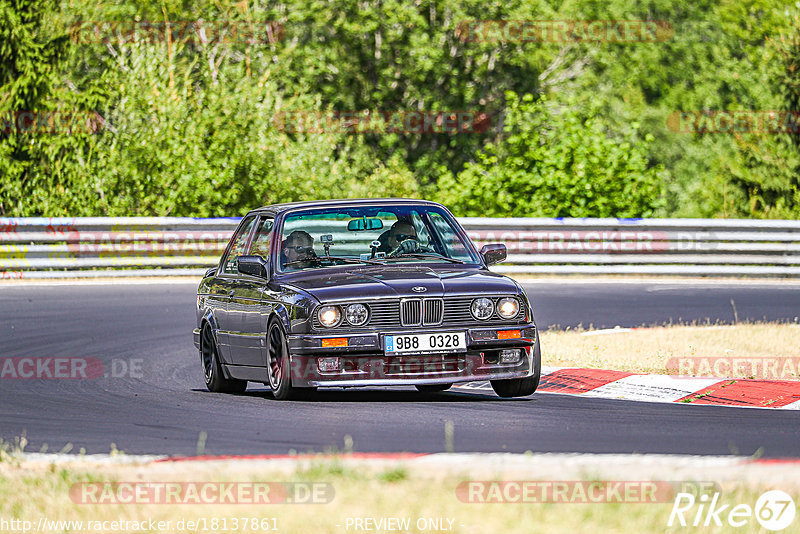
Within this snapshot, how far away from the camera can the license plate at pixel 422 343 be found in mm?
9945

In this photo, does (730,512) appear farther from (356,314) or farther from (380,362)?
(356,314)

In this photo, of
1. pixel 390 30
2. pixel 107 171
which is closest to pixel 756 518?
pixel 107 171

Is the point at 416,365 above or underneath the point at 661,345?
above

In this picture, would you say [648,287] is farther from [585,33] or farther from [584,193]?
[585,33]

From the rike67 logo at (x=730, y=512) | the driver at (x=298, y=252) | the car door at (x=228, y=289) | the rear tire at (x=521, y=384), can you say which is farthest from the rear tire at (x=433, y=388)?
the rike67 logo at (x=730, y=512)

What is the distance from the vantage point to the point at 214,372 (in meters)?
11.8

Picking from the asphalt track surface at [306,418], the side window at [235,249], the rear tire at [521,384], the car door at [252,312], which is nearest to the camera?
the asphalt track surface at [306,418]

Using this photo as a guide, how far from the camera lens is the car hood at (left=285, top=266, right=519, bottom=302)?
33.0 feet

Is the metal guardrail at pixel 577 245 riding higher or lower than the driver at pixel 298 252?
lower

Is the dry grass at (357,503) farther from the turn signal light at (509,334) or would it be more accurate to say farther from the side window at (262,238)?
the side window at (262,238)

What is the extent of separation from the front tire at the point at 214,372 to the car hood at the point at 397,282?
1399mm

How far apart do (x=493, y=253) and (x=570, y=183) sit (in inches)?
748

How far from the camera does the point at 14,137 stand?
2777 cm

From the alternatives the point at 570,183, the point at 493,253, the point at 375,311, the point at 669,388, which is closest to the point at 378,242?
the point at 493,253
